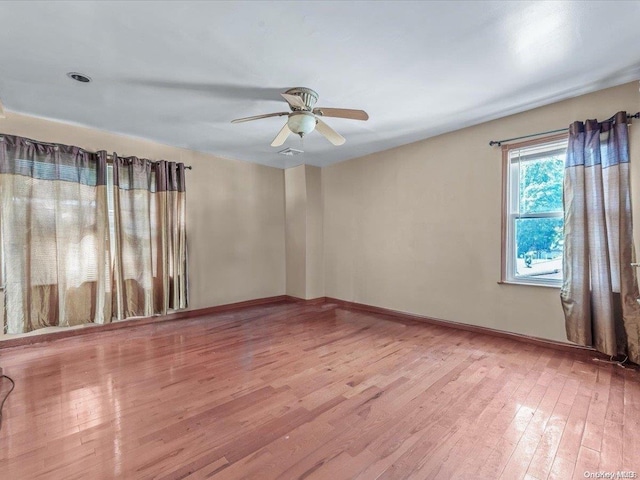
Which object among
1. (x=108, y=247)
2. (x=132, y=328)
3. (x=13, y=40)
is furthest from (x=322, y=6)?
(x=132, y=328)

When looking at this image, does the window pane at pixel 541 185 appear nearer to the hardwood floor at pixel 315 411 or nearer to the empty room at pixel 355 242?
the empty room at pixel 355 242

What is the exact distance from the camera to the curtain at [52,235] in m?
3.02

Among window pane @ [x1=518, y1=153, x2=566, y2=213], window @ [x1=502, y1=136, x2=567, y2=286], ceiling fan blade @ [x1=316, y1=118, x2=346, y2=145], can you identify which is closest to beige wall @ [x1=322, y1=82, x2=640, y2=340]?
window @ [x1=502, y1=136, x2=567, y2=286]

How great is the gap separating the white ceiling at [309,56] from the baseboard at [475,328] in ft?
8.03

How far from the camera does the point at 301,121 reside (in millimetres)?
2537

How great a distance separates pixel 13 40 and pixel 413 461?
143 inches

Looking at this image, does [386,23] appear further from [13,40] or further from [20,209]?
[20,209]

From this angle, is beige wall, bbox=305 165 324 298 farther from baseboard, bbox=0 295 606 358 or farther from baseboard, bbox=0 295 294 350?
baseboard, bbox=0 295 294 350

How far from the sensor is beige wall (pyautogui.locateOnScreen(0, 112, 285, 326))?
14.2ft

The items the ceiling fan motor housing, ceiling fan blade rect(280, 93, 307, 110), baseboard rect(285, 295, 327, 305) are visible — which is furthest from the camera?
baseboard rect(285, 295, 327, 305)

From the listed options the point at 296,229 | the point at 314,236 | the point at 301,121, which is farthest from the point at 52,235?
the point at 314,236

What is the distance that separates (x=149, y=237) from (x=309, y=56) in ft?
10.2

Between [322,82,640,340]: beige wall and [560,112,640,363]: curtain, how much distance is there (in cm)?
17

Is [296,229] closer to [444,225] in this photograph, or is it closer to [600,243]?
[444,225]
